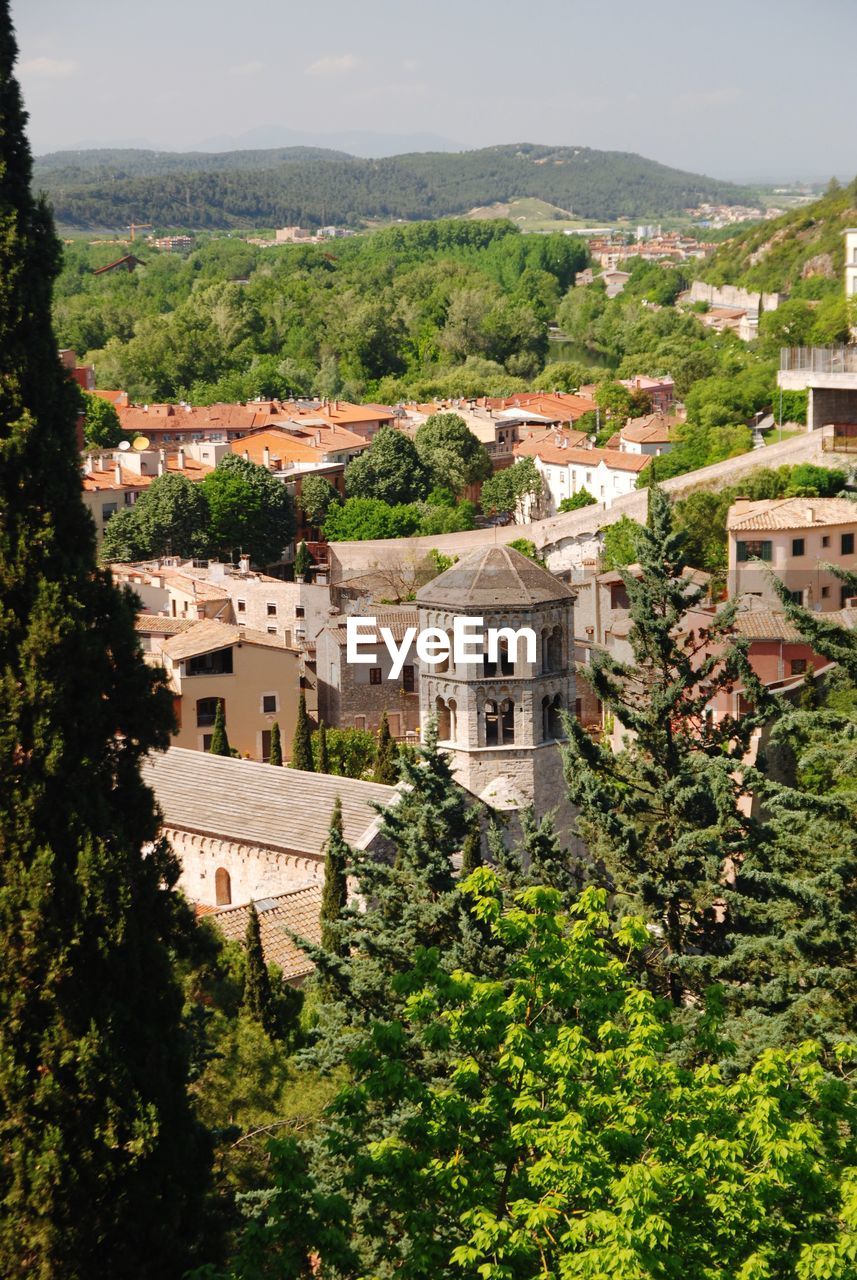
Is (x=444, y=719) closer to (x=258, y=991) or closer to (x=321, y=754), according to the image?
(x=258, y=991)

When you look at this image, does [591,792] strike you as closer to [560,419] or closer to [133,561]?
[133,561]

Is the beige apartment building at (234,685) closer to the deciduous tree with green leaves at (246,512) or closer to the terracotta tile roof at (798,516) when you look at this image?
the terracotta tile roof at (798,516)

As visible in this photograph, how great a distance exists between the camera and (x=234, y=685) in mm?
34344

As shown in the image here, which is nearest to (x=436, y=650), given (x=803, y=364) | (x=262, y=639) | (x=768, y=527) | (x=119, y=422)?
(x=262, y=639)

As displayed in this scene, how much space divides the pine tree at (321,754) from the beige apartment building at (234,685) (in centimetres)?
178

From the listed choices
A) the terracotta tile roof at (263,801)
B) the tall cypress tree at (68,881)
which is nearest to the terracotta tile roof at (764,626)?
the terracotta tile roof at (263,801)

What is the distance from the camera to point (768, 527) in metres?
38.6

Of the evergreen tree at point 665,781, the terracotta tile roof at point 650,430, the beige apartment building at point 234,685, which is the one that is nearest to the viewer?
the evergreen tree at point 665,781

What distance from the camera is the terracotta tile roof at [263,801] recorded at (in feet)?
66.5

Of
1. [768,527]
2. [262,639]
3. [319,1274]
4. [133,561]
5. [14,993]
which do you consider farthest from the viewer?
[133,561]

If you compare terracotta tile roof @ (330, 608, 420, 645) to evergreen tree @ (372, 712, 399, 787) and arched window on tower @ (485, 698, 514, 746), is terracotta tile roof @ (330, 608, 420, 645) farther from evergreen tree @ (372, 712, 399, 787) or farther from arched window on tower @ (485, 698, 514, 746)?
arched window on tower @ (485, 698, 514, 746)

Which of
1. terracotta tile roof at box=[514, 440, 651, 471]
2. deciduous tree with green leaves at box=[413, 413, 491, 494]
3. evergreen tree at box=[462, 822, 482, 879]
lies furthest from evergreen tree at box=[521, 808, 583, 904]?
deciduous tree with green leaves at box=[413, 413, 491, 494]

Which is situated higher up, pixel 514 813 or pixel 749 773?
pixel 749 773

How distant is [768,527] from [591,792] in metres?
22.6
